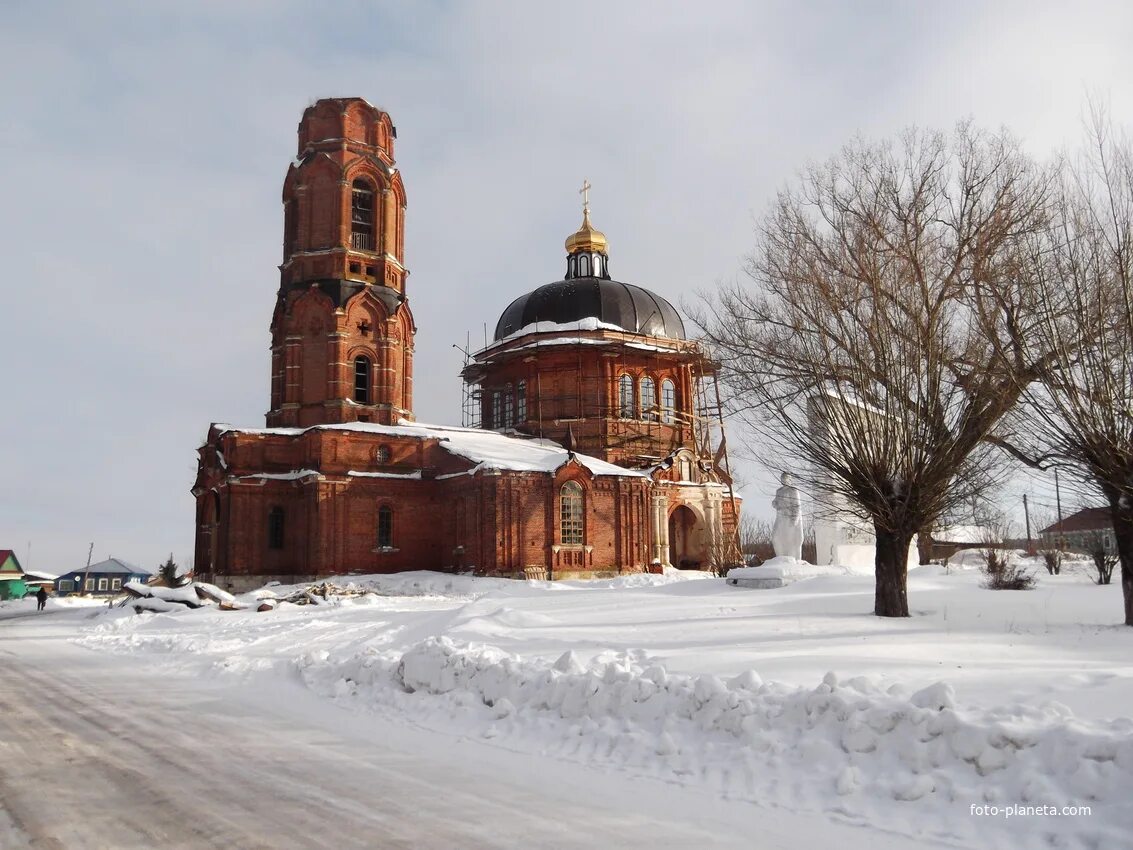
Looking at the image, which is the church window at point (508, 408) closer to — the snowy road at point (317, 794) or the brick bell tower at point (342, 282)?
the brick bell tower at point (342, 282)

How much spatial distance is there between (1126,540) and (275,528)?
27.3 m

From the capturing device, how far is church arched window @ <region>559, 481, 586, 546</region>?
32.8m

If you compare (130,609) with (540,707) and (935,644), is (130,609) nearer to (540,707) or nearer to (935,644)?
(540,707)

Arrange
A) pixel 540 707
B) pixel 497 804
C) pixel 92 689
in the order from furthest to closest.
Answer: pixel 92 689 → pixel 540 707 → pixel 497 804

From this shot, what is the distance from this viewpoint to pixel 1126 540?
513 inches

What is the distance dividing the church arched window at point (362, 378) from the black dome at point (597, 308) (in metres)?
8.86

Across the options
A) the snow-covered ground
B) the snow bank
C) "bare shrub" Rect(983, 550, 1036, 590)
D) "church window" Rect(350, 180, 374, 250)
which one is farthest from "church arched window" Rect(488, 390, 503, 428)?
the snow bank

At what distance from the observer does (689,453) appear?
1532 inches

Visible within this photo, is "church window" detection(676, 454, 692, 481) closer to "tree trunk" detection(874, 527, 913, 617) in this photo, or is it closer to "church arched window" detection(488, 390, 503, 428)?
"church arched window" detection(488, 390, 503, 428)

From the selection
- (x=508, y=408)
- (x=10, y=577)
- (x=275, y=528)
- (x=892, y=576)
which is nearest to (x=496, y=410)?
(x=508, y=408)

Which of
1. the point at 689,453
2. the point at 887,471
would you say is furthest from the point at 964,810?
the point at 689,453

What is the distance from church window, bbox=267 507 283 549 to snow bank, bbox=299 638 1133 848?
24728 mm

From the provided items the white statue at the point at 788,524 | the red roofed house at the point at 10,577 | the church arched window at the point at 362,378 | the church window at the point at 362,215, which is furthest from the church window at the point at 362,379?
the red roofed house at the point at 10,577

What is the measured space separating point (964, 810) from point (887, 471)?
29.7 ft
